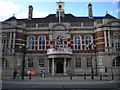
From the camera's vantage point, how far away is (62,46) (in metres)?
30.0

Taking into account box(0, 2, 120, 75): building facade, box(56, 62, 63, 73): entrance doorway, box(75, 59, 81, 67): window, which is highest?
box(0, 2, 120, 75): building facade

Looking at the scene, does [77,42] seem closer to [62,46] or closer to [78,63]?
[62,46]

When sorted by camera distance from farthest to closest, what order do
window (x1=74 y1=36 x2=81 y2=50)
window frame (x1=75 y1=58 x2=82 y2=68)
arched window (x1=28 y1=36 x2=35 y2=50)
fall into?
arched window (x1=28 y1=36 x2=35 y2=50) → window (x1=74 y1=36 x2=81 y2=50) → window frame (x1=75 y1=58 x2=82 y2=68)

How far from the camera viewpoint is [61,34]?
3003cm

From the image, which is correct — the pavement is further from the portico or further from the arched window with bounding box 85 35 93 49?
the arched window with bounding box 85 35 93 49

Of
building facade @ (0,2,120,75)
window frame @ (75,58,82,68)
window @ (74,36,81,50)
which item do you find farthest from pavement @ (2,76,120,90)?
Answer: window @ (74,36,81,50)

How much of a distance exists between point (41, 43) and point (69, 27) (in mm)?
7457

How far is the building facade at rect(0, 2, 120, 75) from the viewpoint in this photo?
2734 centimetres

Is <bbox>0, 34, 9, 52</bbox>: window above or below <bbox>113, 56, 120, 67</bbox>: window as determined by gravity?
above

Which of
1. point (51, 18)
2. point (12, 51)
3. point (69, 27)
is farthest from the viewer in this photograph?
point (51, 18)

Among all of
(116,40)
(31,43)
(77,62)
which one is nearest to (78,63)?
(77,62)

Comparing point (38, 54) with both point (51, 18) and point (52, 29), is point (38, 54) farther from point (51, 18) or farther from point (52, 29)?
point (51, 18)

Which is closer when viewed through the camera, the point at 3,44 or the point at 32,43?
the point at 3,44

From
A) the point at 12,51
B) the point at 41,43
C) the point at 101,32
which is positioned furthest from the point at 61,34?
the point at 12,51
